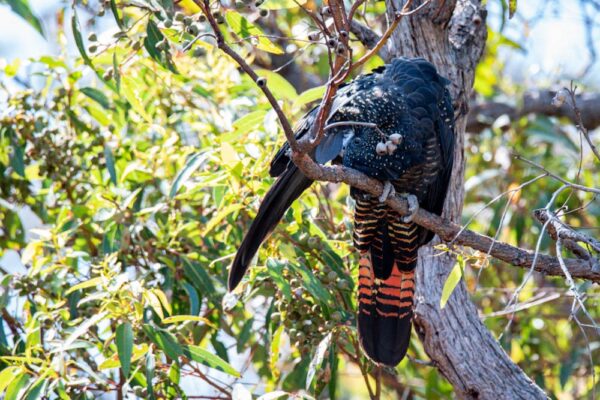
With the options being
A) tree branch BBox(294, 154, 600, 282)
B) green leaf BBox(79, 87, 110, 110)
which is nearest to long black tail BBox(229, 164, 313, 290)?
tree branch BBox(294, 154, 600, 282)

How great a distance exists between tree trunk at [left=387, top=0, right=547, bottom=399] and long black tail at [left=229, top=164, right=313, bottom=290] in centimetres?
59

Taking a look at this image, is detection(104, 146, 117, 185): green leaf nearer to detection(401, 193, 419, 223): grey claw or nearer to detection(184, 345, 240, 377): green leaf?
detection(184, 345, 240, 377): green leaf

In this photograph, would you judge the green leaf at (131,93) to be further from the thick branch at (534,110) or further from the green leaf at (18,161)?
the thick branch at (534,110)

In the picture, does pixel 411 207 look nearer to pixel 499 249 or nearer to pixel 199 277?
pixel 499 249

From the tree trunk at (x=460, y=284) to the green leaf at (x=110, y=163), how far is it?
1191 mm

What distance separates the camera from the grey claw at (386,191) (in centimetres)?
288

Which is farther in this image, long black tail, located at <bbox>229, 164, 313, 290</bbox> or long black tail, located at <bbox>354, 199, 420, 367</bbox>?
long black tail, located at <bbox>354, 199, 420, 367</bbox>

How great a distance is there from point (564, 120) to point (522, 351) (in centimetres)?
163

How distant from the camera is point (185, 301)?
348cm

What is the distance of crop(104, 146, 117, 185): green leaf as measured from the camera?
3371 mm

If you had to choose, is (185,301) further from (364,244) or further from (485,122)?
(485,122)

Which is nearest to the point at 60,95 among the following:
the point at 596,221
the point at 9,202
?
the point at 9,202

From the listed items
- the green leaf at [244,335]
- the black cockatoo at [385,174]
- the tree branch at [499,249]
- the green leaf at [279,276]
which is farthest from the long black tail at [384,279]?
the green leaf at [244,335]

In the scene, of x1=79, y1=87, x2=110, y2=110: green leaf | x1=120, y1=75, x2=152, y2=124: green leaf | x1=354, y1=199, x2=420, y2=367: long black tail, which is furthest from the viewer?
x1=79, y1=87, x2=110, y2=110: green leaf
